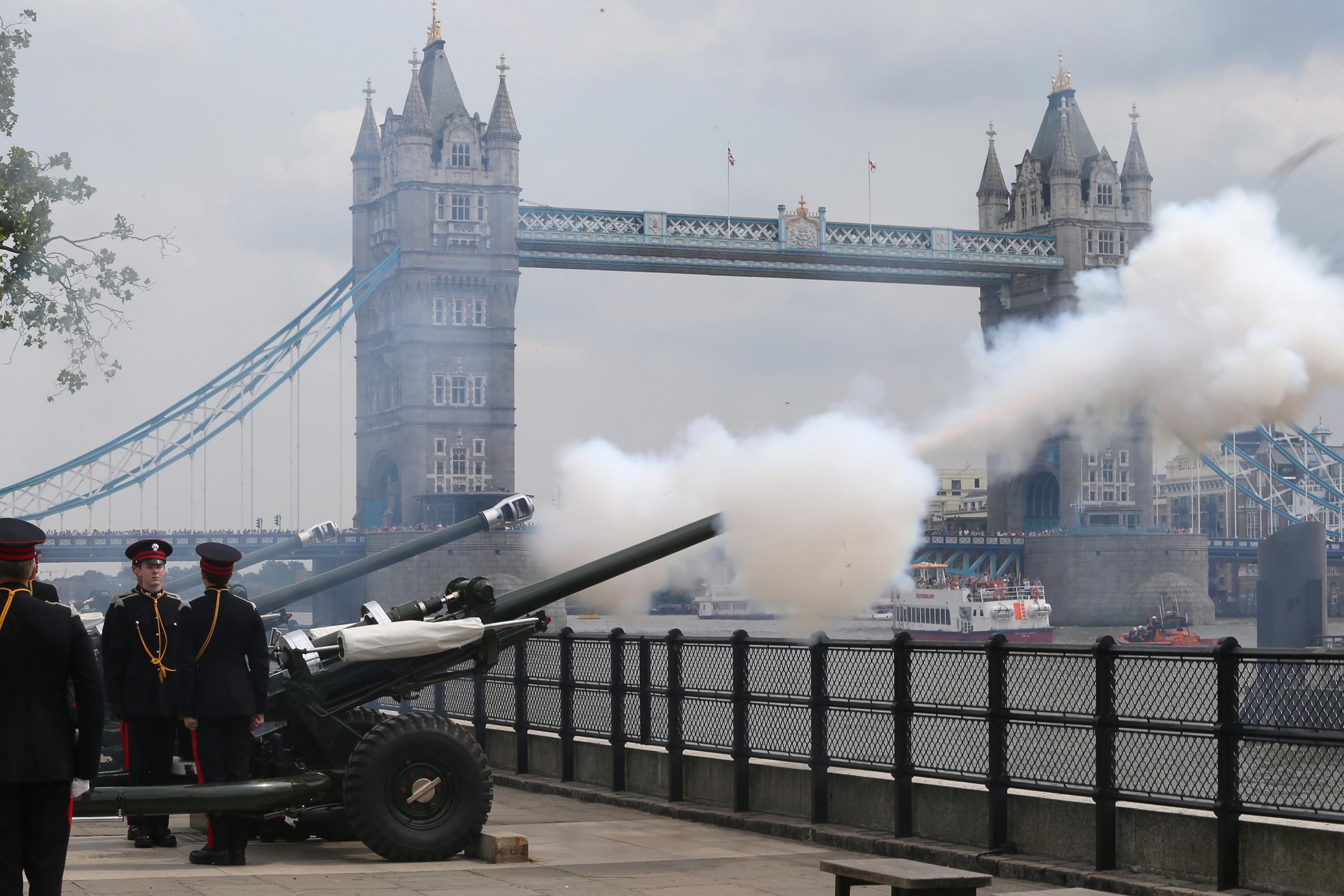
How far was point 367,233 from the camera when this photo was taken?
4264 inches

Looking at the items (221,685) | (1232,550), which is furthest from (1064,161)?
(221,685)

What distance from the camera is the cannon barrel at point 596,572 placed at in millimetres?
11633

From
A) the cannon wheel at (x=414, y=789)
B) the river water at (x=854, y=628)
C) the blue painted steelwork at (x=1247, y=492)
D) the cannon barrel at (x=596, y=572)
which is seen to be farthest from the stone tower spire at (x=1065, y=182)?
the cannon wheel at (x=414, y=789)

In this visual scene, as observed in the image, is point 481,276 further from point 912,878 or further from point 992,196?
point 912,878

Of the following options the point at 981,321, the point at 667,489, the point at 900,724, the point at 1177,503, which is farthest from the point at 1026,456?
the point at 900,724

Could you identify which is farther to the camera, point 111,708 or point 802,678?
point 802,678

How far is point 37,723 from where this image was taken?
23.1 ft

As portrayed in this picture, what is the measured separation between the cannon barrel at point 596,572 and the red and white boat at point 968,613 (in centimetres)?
7576

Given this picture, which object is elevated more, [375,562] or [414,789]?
[375,562]

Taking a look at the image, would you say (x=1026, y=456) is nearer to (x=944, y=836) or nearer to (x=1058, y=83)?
(x=1058, y=83)

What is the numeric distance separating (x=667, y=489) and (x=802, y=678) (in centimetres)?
595

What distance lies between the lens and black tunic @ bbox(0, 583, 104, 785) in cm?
700

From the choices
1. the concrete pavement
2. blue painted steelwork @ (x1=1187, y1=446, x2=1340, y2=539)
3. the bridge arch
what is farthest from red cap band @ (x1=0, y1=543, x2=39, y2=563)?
the bridge arch

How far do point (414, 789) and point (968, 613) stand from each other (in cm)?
8077
